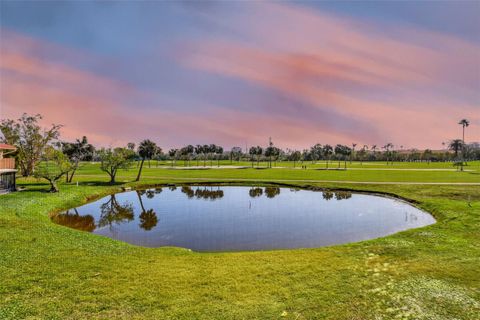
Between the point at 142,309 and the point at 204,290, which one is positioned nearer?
the point at 142,309

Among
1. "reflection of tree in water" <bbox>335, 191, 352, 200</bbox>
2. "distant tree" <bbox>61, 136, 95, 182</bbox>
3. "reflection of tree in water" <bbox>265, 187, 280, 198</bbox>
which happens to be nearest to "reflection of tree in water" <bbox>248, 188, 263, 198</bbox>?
"reflection of tree in water" <bbox>265, 187, 280, 198</bbox>

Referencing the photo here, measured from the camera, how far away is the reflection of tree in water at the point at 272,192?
128 ft

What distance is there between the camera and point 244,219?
25.0m

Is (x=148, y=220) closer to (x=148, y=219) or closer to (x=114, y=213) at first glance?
(x=148, y=219)

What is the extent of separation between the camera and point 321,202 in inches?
1305

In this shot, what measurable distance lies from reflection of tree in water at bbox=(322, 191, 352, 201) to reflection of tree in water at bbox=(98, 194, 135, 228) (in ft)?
77.5

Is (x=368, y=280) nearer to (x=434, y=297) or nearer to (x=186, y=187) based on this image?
(x=434, y=297)

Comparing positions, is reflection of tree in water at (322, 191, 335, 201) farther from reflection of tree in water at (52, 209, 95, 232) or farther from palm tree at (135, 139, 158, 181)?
palm tree at (135, 139, 158, 181)

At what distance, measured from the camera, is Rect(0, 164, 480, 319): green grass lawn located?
28.9 feet

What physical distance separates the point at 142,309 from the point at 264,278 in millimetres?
4729

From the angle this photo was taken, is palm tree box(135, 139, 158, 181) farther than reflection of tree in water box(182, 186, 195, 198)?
Yes

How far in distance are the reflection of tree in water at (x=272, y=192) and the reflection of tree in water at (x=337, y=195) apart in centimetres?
672

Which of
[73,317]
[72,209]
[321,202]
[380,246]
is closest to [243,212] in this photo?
[321,202]

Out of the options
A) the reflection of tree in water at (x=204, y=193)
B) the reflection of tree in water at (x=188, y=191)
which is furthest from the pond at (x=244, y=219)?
the reflection of tree in water at (x=188, y=191)
